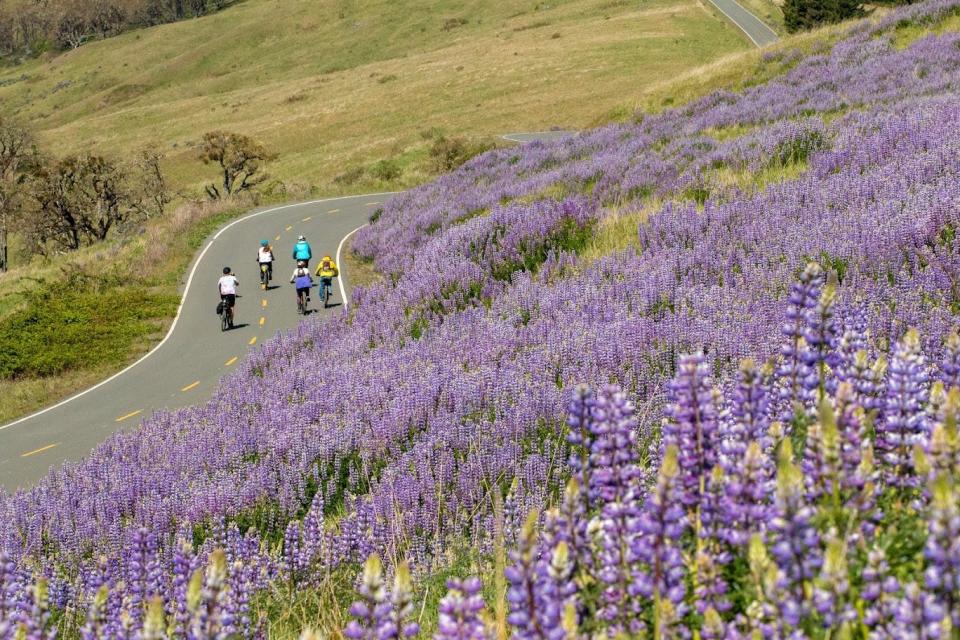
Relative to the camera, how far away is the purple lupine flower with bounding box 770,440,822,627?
1.85 meters

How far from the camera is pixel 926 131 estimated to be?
12.9 meters

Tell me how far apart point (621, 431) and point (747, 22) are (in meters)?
97.4

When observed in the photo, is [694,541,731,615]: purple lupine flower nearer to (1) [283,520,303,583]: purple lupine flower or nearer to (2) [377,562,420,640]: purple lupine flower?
(2) [377,562,420,640]: purple lupine flower

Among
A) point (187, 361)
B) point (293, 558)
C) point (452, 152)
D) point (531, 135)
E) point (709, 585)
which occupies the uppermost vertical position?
point (709, 585)

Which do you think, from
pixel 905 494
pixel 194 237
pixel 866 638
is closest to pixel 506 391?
pixel 905 494

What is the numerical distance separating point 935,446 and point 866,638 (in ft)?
1.75

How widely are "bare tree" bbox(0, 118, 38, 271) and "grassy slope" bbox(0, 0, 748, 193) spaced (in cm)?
1750

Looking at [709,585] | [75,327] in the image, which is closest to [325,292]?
[75,327]

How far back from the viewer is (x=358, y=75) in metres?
103

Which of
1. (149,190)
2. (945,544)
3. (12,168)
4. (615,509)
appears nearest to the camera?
(945,544)

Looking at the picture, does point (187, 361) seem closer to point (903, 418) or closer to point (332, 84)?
point (903, 418)

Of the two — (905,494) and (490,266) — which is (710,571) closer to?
(905,494)

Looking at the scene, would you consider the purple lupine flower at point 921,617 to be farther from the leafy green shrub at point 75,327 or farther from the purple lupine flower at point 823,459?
the leafy green shrub at point 75,327

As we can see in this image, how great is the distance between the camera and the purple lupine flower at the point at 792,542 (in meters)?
1.85
